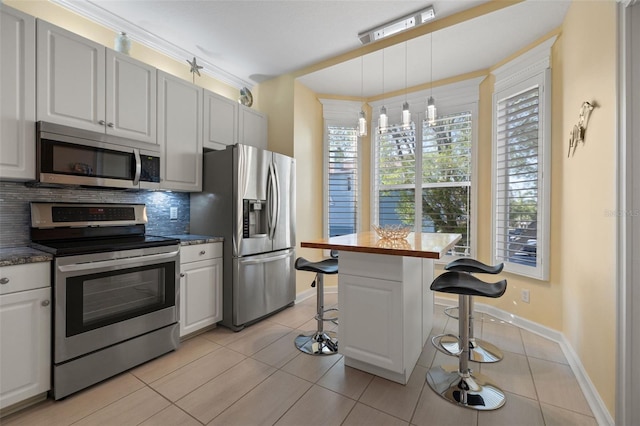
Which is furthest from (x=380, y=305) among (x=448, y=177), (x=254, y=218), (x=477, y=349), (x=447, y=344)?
(x=448, y=177)

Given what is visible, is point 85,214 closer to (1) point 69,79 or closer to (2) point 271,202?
(1) point 69,79

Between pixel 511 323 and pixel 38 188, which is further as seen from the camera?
pixel 511 323

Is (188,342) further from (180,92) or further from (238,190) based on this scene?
(180,92)

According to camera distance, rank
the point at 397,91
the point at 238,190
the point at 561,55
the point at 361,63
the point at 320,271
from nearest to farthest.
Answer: the point at 320,271
the point at 561,55
the point at 238,190
the point at 361,63
the point at 397,91

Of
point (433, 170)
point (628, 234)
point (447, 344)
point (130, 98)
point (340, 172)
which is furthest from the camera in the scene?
point (340, 172)

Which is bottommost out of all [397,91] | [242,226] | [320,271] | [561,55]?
[320,271]

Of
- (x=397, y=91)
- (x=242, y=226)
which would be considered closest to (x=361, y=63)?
(x=397, y=91)

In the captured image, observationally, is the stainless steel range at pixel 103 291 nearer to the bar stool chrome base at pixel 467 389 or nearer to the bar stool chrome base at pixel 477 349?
the bar stool chrome base at pixel 467 389

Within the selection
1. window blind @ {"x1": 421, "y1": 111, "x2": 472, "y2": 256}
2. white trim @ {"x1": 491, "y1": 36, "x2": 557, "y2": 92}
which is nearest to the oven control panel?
window blind @ {"x1": 421, "y1": 111, "x2": 472, "y2": 256}

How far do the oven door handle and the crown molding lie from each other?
213 centimetres

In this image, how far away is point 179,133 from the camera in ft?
9.18

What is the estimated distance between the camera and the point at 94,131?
7.22 ft

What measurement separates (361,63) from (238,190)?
1999mm

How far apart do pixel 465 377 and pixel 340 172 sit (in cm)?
289
